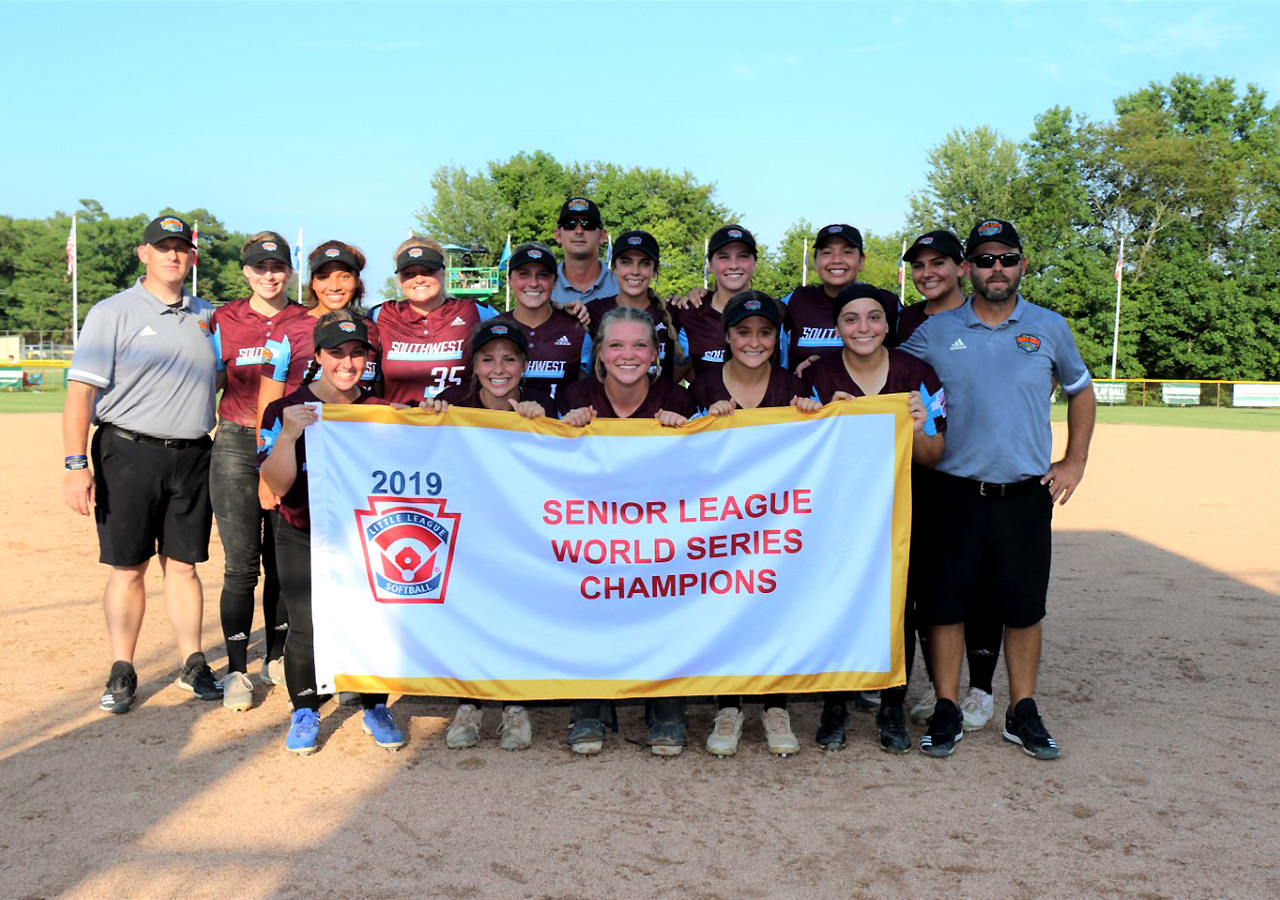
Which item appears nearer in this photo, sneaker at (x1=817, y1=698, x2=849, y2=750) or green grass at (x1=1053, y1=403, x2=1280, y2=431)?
sneaker at (x1=817, y1=698, x2=849, y2=750)

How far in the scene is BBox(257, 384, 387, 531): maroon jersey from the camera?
505cm

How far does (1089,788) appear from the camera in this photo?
450 cm

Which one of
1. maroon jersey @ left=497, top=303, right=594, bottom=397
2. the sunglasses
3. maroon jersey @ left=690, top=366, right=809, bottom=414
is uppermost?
the sunglasses

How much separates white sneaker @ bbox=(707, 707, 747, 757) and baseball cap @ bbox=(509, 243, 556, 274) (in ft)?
9.00

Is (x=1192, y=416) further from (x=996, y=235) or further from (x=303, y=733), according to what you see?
(x=303, y=733)

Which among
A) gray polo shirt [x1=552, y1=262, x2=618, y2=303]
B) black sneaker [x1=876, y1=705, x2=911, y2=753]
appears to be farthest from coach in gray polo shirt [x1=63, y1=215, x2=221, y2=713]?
black sneaker [x1=876, y1=705, x2=911, y2=753]

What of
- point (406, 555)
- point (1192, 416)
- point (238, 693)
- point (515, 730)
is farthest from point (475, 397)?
point (1192, 416)

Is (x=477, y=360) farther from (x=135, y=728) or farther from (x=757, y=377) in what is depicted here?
(x=135, y=728)

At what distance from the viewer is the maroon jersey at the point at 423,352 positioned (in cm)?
579

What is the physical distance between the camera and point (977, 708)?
17.9 feet

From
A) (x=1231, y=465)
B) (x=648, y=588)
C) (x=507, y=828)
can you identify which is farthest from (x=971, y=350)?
(x=1231, y=465)

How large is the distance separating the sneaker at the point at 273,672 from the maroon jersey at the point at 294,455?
1394mm

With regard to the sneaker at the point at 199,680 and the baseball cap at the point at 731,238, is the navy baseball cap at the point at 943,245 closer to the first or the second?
the baseball cap at the point at 731,238

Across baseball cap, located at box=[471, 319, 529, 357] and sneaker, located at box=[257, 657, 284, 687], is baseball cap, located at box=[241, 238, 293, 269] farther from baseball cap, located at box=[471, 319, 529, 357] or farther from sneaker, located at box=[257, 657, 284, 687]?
sneaker, located at box=[257, 657, 284, 687]
